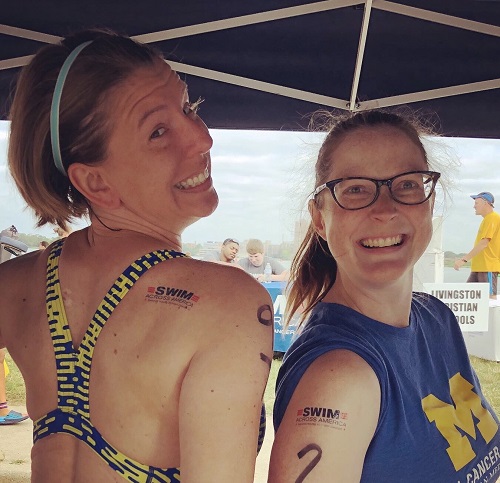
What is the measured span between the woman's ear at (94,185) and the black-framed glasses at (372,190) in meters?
0.57

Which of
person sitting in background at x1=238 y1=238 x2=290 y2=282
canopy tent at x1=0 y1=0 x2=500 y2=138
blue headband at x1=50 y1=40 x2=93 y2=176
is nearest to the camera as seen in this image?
blue headband at x1=50 y1=40 x2=93 y2=176

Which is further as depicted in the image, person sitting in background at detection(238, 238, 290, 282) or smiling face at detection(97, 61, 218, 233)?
person sitting in background at detection(238, 238, 290, 282)

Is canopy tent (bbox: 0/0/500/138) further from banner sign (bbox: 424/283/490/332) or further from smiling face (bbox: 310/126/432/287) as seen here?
banner sign (bbox: 424/283/490/332)

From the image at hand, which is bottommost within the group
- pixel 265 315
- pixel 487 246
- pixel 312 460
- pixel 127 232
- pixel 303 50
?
pixel 312 460

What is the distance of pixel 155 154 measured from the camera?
1.03 metres

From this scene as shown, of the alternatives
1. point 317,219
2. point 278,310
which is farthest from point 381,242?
point 278,310

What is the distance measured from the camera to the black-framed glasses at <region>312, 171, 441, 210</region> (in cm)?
140

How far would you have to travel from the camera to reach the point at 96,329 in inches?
36.9

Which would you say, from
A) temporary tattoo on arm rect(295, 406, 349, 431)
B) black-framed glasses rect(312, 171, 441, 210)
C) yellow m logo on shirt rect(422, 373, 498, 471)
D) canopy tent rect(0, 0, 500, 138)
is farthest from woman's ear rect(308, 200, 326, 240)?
canopy tent rect(0, 0, 500, 138)

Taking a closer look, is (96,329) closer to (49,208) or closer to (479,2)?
(49,208)

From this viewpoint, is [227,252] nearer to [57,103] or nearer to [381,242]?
[381,242]

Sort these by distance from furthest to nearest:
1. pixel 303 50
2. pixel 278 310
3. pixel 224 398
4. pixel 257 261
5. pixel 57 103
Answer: pixel 257 261 → pixel 278 310 → pixel 303 50 → pixel 57 103 → pixel 224 398

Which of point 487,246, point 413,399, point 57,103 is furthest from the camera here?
point 487,246

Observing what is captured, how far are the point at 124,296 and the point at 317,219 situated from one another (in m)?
0.73
